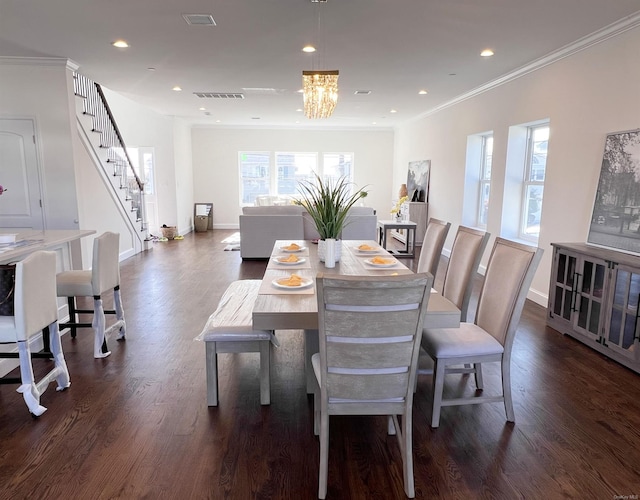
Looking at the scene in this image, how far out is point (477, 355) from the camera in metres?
2.29

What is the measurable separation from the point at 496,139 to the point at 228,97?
4234 millimetres

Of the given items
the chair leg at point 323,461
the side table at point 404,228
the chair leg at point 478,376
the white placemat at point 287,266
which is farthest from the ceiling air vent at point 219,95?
the chair leg at point 323,461

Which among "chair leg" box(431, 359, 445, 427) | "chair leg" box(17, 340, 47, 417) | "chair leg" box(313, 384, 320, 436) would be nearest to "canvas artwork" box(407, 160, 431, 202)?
"chair leg" box(431, 359, 445, 427)

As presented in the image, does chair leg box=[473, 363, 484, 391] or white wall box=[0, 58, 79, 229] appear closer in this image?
chair leg box=[473, 363, 484, 391]

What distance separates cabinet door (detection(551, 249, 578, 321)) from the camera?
11.8ft

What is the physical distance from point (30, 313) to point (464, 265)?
2.69m

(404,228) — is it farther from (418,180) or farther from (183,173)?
(183,173)

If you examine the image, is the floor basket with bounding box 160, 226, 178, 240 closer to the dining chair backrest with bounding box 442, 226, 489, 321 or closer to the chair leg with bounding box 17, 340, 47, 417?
the chair leg with bounding box 17, 340, 47, 417

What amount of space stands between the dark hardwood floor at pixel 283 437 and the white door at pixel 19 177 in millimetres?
2583

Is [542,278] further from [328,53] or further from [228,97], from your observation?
[228,97]

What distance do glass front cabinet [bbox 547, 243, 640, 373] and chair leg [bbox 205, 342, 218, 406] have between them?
288 cm

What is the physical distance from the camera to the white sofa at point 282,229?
22.4 feet

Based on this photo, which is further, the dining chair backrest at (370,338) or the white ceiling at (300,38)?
the white ceiling at (300,38)

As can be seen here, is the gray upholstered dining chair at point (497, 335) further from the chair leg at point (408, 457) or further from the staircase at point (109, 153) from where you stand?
the staircase at point (109, 153)
